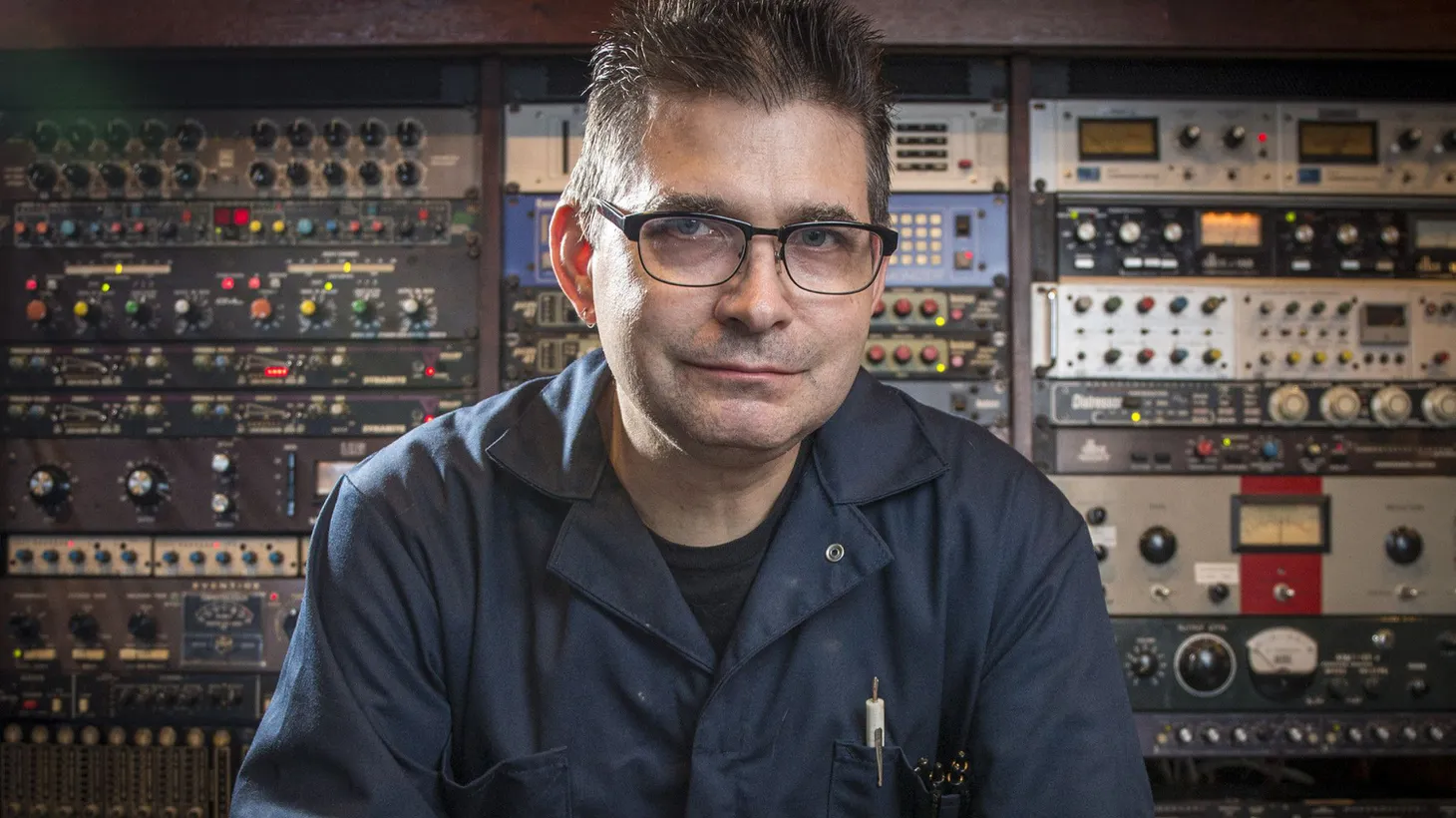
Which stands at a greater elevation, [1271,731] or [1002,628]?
[1002,628]

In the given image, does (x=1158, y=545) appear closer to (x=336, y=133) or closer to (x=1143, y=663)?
(x=1143, y=663)

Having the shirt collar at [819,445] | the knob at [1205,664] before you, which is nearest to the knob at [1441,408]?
the knob at [1205,664]

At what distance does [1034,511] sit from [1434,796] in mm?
2300

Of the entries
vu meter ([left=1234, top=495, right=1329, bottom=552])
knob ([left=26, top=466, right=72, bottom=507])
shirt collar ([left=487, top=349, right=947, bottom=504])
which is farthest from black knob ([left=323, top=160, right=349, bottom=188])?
vu meter ([left=1234, top=495, right=1329, bottom=552])

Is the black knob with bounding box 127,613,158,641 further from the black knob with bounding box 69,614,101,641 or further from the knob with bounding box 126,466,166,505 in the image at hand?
the knob with bounding box 126,466,166,505

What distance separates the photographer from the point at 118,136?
2869 mm

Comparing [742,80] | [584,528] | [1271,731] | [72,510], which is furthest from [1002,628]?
[72,510]

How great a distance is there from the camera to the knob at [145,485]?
110 inches

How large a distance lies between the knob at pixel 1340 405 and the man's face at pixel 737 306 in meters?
2.10

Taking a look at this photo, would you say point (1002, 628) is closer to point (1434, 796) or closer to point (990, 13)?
point (990, 13)

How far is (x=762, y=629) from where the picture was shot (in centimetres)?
148

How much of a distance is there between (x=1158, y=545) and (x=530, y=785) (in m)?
2.01

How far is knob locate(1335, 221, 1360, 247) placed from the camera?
2857 millimetres

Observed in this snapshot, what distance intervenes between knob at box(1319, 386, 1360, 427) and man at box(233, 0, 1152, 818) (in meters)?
1.63
